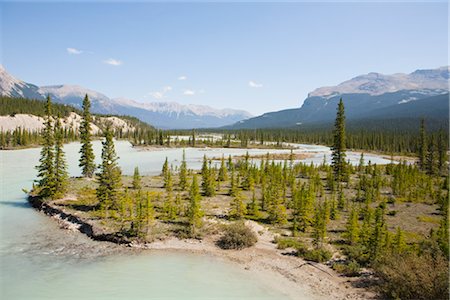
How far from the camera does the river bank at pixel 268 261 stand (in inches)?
757

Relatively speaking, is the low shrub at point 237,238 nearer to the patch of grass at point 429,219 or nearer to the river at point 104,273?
the river at point 104,273

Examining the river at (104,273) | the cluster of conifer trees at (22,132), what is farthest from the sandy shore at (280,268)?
the cluster of conifer trees at (22,132)

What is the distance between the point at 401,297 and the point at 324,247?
7.67 m

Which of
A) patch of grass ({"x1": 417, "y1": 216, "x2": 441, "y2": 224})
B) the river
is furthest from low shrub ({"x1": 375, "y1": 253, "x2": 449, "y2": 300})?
patch of grass ({"x1": 417, "y1": 216, "x2": 441, "y2": 224})

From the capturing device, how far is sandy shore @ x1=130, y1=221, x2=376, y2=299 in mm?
19031

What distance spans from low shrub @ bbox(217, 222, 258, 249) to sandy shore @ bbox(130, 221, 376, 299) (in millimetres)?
500

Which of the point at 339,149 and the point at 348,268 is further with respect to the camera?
the point at 339,149

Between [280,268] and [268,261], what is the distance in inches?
53.2

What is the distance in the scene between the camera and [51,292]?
1917 centimetres

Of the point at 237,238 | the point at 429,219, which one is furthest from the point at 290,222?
the point at 429,219

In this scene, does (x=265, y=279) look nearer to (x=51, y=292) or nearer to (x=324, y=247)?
(x=324, y=247)

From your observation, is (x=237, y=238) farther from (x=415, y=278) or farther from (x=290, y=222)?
(x=415, y=278)

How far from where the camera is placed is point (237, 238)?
26.3 m

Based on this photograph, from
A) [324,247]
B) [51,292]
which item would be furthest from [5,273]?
[324,247]
